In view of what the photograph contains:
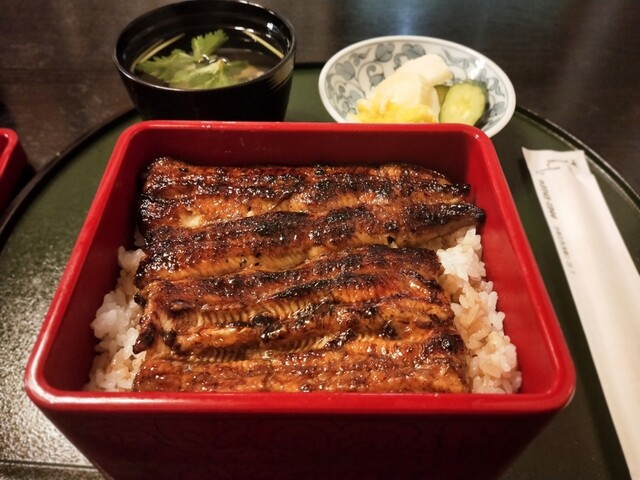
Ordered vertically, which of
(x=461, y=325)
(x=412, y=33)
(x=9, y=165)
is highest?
(x=412, y=33)

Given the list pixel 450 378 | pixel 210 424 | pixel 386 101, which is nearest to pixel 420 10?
pixel 386 101

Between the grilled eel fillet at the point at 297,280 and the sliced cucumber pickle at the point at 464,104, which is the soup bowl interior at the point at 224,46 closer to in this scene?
the grilled eel fillet at the point at 297,280

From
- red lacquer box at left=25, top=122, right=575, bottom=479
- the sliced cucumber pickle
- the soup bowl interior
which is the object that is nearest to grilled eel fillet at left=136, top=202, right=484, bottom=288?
red lacquer box at left=25, top=122, right=575, bottom=479

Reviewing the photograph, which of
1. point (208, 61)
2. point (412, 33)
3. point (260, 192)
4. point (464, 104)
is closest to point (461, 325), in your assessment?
point (260, 192)

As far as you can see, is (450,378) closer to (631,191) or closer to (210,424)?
(210,424)

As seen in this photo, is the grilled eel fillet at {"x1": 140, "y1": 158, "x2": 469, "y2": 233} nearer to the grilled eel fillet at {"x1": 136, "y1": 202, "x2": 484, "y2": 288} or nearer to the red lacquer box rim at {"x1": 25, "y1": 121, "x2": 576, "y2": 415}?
the grilled eel fillet at {"x1": 136, "y1": 202, "x2": 484, "y2": 288}

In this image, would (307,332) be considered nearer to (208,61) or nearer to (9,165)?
(208,61)
